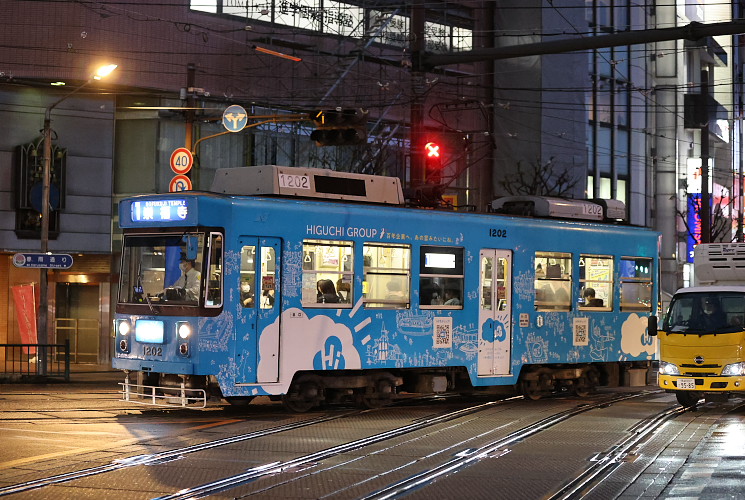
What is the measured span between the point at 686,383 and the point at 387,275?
216 inches

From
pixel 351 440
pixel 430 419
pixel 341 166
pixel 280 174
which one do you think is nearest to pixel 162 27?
pixel 341 166

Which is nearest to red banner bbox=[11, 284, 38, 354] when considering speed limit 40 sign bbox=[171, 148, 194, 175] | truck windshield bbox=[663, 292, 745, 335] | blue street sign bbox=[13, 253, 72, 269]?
blue street sign bbox=[13, 253, 72, 269]

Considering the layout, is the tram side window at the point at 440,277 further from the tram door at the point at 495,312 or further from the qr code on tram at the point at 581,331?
the qr code on tram at the point at 581,331

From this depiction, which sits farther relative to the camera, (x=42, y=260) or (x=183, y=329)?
(x=42, y=260)

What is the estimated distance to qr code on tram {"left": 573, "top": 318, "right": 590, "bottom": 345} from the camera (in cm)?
2333

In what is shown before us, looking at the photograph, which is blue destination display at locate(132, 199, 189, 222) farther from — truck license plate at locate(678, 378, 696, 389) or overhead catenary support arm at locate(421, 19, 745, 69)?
truck license plate at locate(678, 378, 696, 389)

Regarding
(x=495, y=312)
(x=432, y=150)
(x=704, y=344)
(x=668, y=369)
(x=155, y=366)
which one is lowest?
(x=668, y=369)

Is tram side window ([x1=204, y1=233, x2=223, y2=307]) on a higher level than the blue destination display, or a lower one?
lower

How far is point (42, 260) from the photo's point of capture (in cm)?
2686

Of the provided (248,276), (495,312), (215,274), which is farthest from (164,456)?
(495,312)

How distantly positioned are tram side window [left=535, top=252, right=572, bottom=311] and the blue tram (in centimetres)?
4

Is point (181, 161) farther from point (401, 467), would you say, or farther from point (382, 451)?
point (401, 467)

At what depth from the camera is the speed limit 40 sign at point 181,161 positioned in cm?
2845

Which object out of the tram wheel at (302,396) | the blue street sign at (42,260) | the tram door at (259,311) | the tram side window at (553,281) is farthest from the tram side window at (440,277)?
the blue street sign at (42,260)
